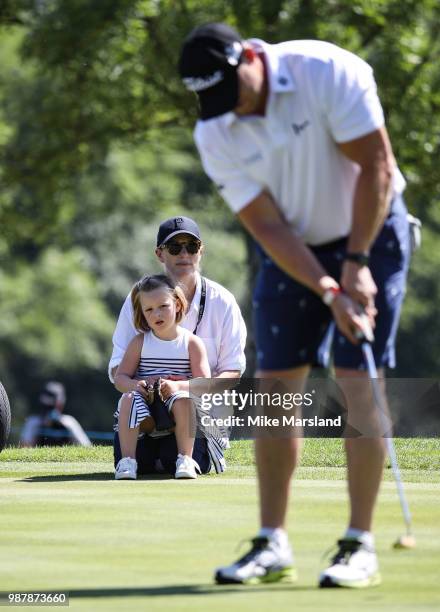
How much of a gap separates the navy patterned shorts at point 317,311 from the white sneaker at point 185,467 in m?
2.90

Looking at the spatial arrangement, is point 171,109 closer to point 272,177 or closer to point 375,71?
point 375,71

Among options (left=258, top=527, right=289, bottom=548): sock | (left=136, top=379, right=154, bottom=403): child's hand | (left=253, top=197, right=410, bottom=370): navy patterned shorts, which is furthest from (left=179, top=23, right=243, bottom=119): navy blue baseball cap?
(left=136, top=379, right=154, bottom=403): child's hand

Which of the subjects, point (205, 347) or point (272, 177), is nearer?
point (272, 177)

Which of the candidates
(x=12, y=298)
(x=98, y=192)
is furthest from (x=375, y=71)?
(x=12, y=298)

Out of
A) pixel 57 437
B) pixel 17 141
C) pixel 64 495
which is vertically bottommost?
pixel 64 495

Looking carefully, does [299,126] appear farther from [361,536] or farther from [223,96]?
[361,536]

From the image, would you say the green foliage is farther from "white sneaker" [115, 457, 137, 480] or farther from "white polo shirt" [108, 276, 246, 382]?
"white sneaker" [115, 457, 137, 480]

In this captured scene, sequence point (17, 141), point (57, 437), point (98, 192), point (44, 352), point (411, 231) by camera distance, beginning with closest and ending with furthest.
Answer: point (411, 231), point (57, 437), point (17, 141), point (98, 192), point (44, 352)

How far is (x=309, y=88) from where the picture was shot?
497 centimetres

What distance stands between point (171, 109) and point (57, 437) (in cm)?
473

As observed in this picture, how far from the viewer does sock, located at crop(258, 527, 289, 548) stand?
504 cm

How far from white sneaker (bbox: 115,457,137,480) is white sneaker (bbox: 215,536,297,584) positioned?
3037mm

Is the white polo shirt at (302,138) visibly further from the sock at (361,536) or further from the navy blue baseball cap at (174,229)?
the navy blue baseball cap at (174,229)

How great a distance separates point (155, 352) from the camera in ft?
28.1
